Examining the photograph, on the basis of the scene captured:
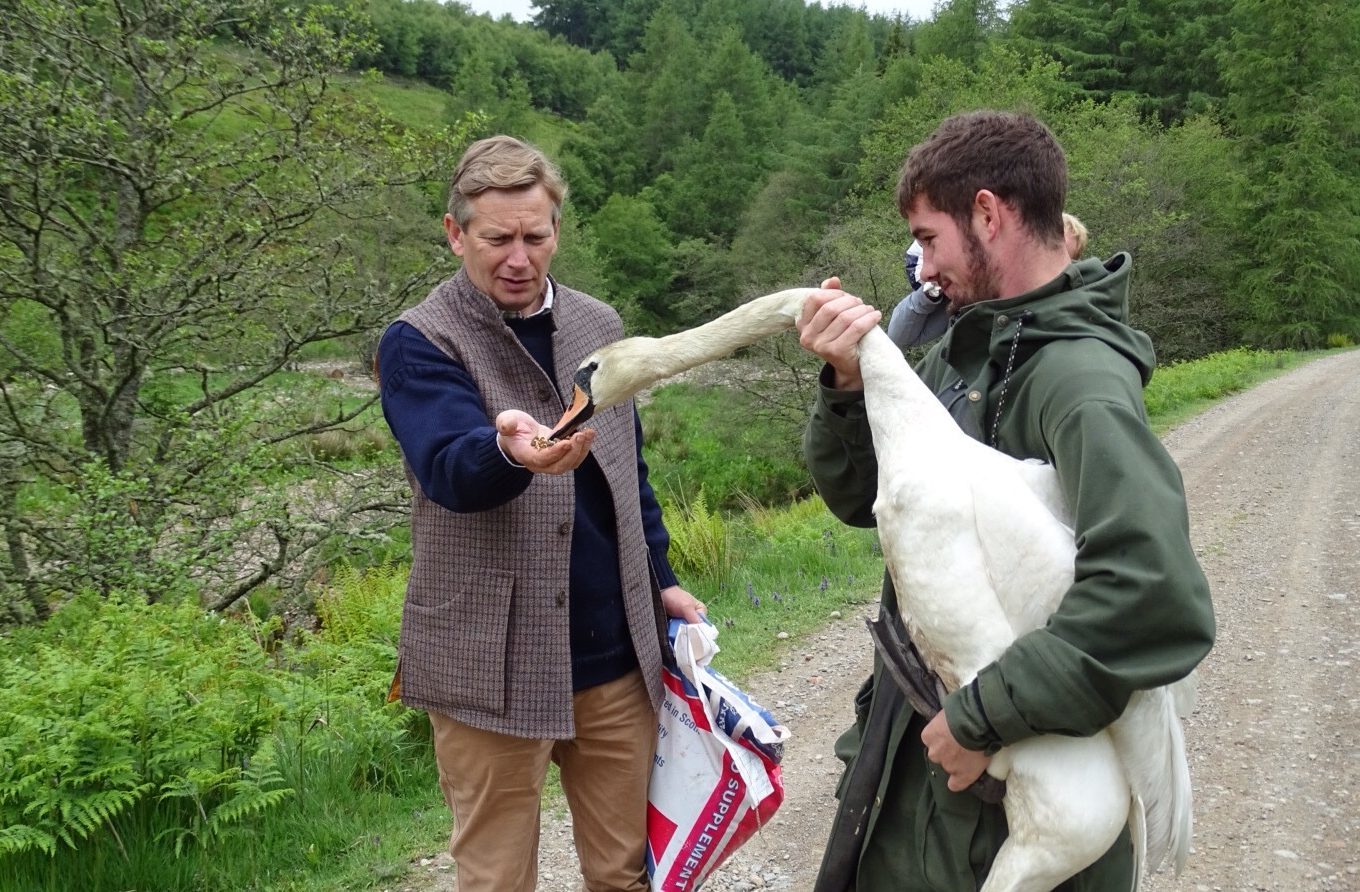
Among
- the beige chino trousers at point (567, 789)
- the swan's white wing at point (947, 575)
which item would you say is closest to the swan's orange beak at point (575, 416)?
the swan's white wing at point (947, 575)

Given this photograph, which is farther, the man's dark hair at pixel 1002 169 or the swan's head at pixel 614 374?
the swan's head at pixel 614 374

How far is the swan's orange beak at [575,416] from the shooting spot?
2.25 metres

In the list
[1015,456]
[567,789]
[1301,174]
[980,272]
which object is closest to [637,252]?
[1301,174]

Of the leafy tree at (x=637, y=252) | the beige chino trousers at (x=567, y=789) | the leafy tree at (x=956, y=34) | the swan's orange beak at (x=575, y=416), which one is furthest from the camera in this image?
the leafy tree at (x=956, y=34)

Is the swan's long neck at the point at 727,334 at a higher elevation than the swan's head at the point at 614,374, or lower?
higher

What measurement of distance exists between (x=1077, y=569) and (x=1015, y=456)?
39 centimetres

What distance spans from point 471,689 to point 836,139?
41.8 m

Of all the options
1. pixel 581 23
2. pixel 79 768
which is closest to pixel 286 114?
pixel 79 768

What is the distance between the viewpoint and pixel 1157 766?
1854 mm

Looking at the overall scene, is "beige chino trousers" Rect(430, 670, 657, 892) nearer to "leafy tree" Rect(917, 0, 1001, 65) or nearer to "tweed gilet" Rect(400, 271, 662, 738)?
"tweed gilet" Rect(400, 271, 662, 738)

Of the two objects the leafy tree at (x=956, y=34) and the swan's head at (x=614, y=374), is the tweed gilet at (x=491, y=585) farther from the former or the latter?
the leafy tree at (x=956, y=34)

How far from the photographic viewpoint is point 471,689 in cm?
254

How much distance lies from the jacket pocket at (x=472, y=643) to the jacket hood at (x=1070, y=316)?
1387mm

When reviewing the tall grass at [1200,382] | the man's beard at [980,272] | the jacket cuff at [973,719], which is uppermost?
the man's beard at [980,272]
